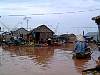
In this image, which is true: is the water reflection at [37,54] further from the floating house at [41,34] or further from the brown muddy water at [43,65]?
the floating house at [41,34]

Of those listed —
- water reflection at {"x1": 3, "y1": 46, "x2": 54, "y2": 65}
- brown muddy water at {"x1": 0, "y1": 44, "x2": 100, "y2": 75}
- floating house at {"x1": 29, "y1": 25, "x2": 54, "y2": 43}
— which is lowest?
water reflection at {"x1": 3, "y1": 46, "x2": 54, "y2": 65}

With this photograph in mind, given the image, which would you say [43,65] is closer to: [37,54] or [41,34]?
[37,54]

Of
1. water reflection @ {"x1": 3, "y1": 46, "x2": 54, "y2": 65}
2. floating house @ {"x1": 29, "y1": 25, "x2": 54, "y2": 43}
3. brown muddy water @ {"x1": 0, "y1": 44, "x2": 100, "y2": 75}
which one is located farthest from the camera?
floating house @ {"x1": 29, "y1": 25, "x2": 54, "y2": 43}

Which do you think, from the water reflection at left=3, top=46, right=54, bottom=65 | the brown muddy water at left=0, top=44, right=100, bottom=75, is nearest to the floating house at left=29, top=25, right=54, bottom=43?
the water reflection at left=3, top=46, right=54, bottom=65

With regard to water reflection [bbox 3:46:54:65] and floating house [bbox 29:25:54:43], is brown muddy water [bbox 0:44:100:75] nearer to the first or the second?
water reflection [bbox 3:46:54:65]

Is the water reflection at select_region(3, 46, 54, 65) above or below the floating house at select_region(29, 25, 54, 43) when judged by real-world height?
below

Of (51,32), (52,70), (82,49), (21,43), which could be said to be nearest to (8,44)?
(21,43)

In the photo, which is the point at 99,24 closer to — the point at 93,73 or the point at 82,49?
the point at 93,73

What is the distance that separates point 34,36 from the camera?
45.8 m

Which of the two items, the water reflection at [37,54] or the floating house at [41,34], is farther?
the floating house at [41,34]

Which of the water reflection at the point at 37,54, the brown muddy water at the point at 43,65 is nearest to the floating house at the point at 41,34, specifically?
the water reflection at the point at 37,54

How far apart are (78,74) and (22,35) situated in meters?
38.8

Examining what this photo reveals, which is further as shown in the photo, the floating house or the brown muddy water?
the floating house

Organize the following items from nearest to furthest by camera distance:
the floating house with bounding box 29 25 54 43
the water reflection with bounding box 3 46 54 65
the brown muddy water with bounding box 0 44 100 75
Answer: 1. the brown muddy water with bounding box 0 44 100 75
2. the water reflection with bounding box 3 46 54 65
3. the floating house with bounding box 29 25 54 43
